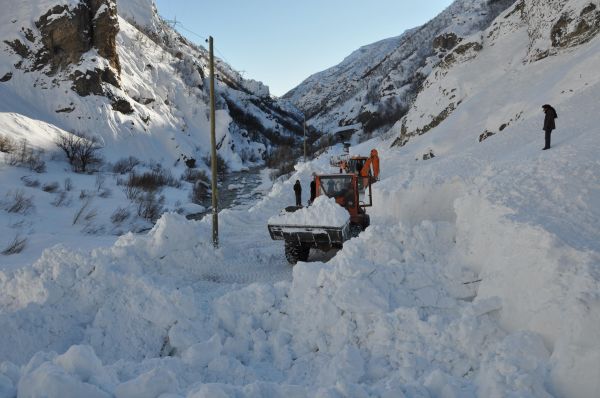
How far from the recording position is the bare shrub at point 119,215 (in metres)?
16.5

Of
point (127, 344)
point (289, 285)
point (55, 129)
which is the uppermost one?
point (55, 129)

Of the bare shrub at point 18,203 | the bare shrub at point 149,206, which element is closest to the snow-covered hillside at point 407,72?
the bare shrub at point 149,206

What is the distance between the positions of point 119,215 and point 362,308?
46.9ft

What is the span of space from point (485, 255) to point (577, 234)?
3.70 feet

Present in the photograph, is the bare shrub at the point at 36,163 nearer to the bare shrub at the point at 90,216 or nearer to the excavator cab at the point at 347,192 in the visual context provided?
the bare shrub at the point at 90,216

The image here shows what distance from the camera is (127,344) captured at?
5.46 m

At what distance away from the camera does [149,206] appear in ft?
61.8

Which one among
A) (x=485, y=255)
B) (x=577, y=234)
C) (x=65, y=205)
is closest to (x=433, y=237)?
(x=485, y=255)

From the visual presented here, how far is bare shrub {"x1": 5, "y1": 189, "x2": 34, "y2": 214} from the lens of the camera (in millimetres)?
14789

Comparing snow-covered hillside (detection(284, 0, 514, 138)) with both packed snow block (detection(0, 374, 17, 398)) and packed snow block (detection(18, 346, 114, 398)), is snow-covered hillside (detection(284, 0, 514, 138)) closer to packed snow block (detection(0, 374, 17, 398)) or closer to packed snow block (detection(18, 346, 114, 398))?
packed snow block (detection(18, 346, 114, 398))

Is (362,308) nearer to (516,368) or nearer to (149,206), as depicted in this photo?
(516,368)

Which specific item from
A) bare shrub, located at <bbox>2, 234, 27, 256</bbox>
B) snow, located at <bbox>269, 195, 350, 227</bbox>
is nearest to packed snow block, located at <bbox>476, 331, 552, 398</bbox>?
snow, located at <bbox>269, 195, 350, 227</bbox>

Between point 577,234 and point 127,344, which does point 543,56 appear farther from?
point 127,344

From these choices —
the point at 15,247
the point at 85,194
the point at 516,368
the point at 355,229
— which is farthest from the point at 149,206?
the point at 516,368
